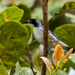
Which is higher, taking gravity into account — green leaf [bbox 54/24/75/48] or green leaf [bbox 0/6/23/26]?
green leaf [bbox 0/6/23/26]

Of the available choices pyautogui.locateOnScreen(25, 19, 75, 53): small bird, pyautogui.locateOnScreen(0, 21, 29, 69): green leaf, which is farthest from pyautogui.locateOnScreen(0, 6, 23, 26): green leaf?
pyautogui.locateOnScreen(25, 19, 75, 53): small bird

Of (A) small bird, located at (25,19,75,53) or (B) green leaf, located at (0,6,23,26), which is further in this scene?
(A) small bird, located at (25,19,75,53)

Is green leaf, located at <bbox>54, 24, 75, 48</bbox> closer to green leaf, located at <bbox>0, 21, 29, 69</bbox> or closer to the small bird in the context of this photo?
green leaf, located at <bbox>0, 21, 29, 69</bbox>

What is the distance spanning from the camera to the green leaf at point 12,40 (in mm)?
920

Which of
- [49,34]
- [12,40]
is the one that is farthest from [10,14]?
[49,34]

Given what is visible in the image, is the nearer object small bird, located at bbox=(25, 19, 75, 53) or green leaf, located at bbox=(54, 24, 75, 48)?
green leaf, located at bbox=(54, 24, 75, 48)

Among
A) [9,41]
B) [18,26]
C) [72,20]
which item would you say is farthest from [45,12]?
[72,20]

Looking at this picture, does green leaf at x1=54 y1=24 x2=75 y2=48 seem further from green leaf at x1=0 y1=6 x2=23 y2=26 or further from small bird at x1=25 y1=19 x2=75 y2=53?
small bird at x1=25 y1=19 x2=75 y2=53

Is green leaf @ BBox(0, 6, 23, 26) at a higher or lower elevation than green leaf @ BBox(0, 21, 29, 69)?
higher

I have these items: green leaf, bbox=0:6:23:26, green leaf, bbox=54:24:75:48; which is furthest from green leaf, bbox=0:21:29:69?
green leaf, bbox=54:24:75:48

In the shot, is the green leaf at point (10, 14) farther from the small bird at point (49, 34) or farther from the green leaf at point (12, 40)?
the small bird at point (49, 34)

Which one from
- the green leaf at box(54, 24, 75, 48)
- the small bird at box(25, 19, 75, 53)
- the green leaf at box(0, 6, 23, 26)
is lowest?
the small bird at box(25, 19, 75, 53)

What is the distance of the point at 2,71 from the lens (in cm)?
76

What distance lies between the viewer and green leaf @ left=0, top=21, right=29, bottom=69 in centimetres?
92
